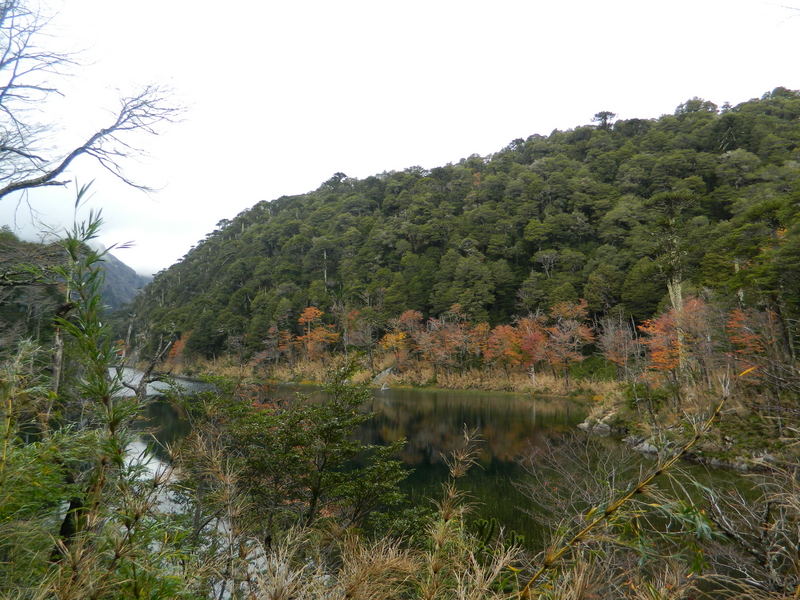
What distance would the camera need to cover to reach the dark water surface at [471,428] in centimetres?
964

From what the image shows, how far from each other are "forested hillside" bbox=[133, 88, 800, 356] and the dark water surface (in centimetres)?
903

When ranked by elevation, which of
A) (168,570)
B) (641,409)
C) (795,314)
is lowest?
(641,409)

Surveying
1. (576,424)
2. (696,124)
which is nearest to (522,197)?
(696,124)

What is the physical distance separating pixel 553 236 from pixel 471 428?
2960 cm

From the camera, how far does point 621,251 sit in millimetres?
32438

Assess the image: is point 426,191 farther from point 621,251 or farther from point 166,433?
point 166,433

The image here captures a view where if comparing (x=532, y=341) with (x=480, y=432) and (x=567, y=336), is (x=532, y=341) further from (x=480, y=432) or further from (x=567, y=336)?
(x=480, y=432)

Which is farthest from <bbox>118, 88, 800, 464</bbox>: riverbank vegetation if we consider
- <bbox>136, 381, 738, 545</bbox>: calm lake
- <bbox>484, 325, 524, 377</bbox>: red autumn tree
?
<bbox>136, 381, 738, 545</bbox>: calm lake

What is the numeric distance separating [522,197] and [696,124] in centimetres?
2040

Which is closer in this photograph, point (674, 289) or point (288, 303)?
point (674, 289)

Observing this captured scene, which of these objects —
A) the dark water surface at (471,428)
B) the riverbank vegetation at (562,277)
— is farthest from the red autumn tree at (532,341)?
the dark water surface at (471,428)

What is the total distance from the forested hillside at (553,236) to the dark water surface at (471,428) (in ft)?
29.6

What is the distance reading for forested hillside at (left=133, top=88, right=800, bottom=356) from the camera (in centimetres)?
2091

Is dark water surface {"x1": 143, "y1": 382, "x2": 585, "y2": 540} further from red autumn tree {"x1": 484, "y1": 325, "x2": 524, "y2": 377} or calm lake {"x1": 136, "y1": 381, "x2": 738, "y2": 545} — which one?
red autumn tree {"x1": 484, "y1": 325, "x2": 524, "y2": 377}
